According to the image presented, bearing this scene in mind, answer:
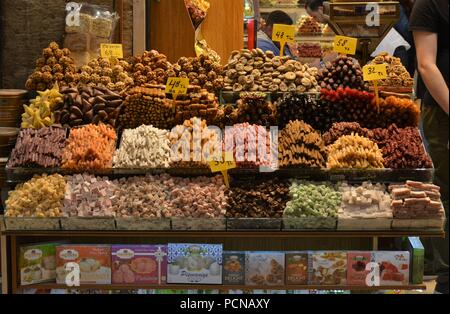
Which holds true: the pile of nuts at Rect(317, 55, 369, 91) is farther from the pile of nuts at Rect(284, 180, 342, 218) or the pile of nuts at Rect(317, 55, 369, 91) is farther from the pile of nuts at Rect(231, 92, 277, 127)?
the pile of nuts at Rect(284, 180, 342, 218)

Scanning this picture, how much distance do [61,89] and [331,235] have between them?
1766 millimetres

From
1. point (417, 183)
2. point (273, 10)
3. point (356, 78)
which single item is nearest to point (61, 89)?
point (356, 78)

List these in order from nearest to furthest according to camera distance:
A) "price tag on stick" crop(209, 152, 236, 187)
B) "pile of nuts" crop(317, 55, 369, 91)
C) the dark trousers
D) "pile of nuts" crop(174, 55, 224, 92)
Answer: "price tag on stick" crop(209, 152, 236, 187) < the dark trousers < "pile of nuts" crop(317, 55, 369, 91) < "pile of nuts" crop(174, 55, 224, 92)

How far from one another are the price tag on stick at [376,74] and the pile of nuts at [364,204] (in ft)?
1.89

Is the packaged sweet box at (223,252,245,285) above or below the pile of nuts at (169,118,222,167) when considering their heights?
below

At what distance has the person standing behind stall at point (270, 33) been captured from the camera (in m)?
6.45

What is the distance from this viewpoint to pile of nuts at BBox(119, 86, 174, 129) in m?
4.21

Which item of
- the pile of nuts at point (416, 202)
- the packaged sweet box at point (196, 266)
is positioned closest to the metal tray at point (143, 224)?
the packaged sweet box at point (196, 266)

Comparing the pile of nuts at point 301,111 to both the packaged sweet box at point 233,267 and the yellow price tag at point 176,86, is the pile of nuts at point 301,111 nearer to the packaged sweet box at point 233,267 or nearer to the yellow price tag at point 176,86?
the yellow price tag at point 176,86

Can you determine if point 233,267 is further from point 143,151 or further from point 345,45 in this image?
point 345,45

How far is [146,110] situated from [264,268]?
3.63 feet

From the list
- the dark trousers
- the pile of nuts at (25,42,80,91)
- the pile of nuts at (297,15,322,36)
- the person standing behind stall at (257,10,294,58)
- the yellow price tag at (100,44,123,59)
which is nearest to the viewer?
the dark trousers

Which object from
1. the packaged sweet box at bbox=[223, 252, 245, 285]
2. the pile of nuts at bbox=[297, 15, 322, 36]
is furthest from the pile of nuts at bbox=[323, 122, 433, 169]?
the pile of nuts at bbox=[297, 15, 322, 36]

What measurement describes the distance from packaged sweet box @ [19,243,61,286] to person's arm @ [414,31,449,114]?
7.14ft
